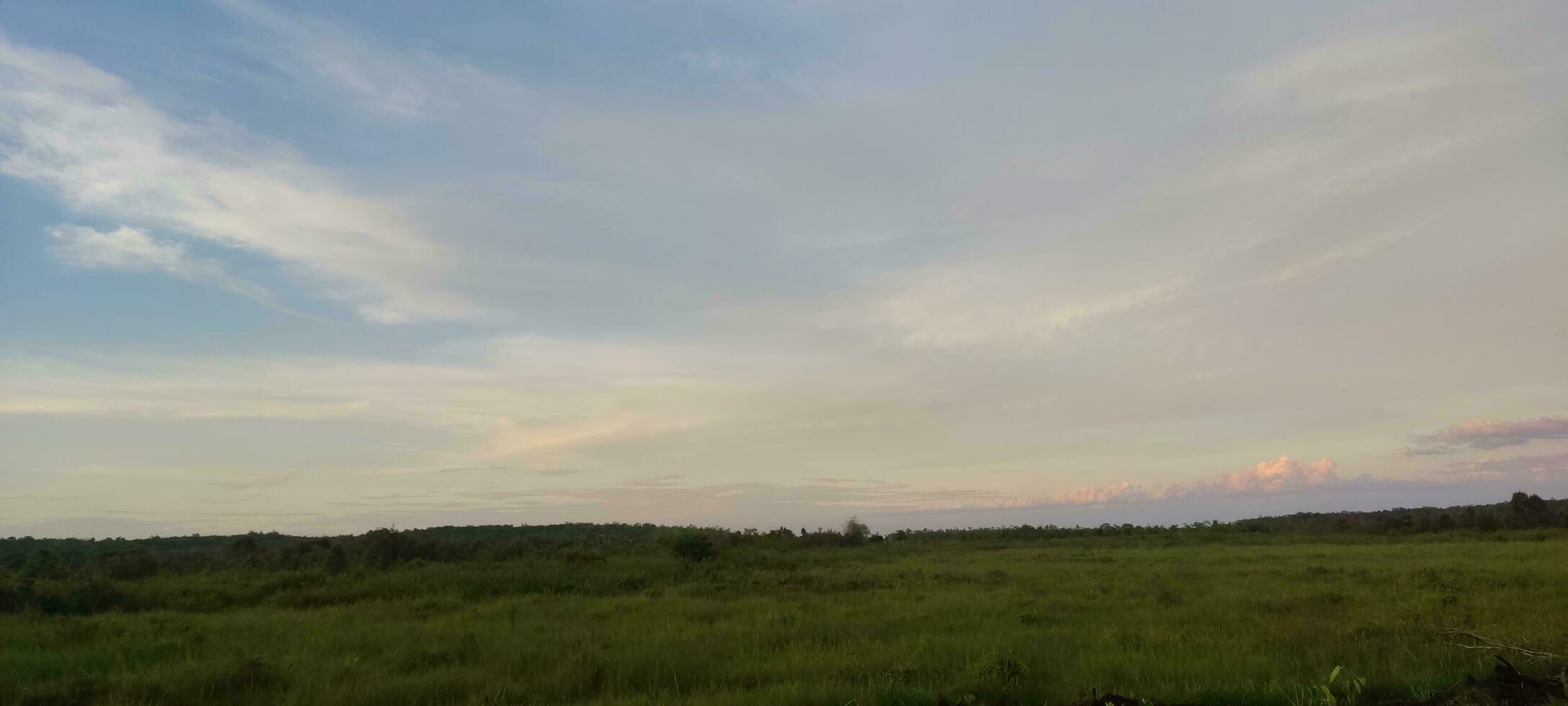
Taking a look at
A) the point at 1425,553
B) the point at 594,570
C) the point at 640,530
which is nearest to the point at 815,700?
the point at 594,570

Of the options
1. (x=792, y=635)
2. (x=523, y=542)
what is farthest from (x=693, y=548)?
(x=792, y=635)

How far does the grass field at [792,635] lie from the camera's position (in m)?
8.64

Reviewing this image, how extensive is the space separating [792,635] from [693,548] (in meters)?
22.2

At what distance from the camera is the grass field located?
340 inches

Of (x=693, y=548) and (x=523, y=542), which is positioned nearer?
(x=693, y=548)

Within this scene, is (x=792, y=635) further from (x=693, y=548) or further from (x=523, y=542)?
(x=523, y=542)

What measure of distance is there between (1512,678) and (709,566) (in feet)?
72.7

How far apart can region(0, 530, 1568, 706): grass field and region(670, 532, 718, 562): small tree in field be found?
9486 millimetres

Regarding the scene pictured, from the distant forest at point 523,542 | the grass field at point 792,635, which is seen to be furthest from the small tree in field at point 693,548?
the grass field at point 792,635

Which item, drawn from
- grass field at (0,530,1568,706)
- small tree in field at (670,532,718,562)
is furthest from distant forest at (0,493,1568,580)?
grass field at (0,530,1568,706)

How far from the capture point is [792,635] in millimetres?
12109

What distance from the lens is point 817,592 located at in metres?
18.9

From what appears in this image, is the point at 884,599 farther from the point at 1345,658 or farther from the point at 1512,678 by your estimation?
the point at 1512,678

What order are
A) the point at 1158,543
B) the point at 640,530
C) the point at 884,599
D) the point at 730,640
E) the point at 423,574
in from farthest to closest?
the point at 640,530, the point at 1158,543, the point at 423,574, the point at 884,599, the point at 730,640
